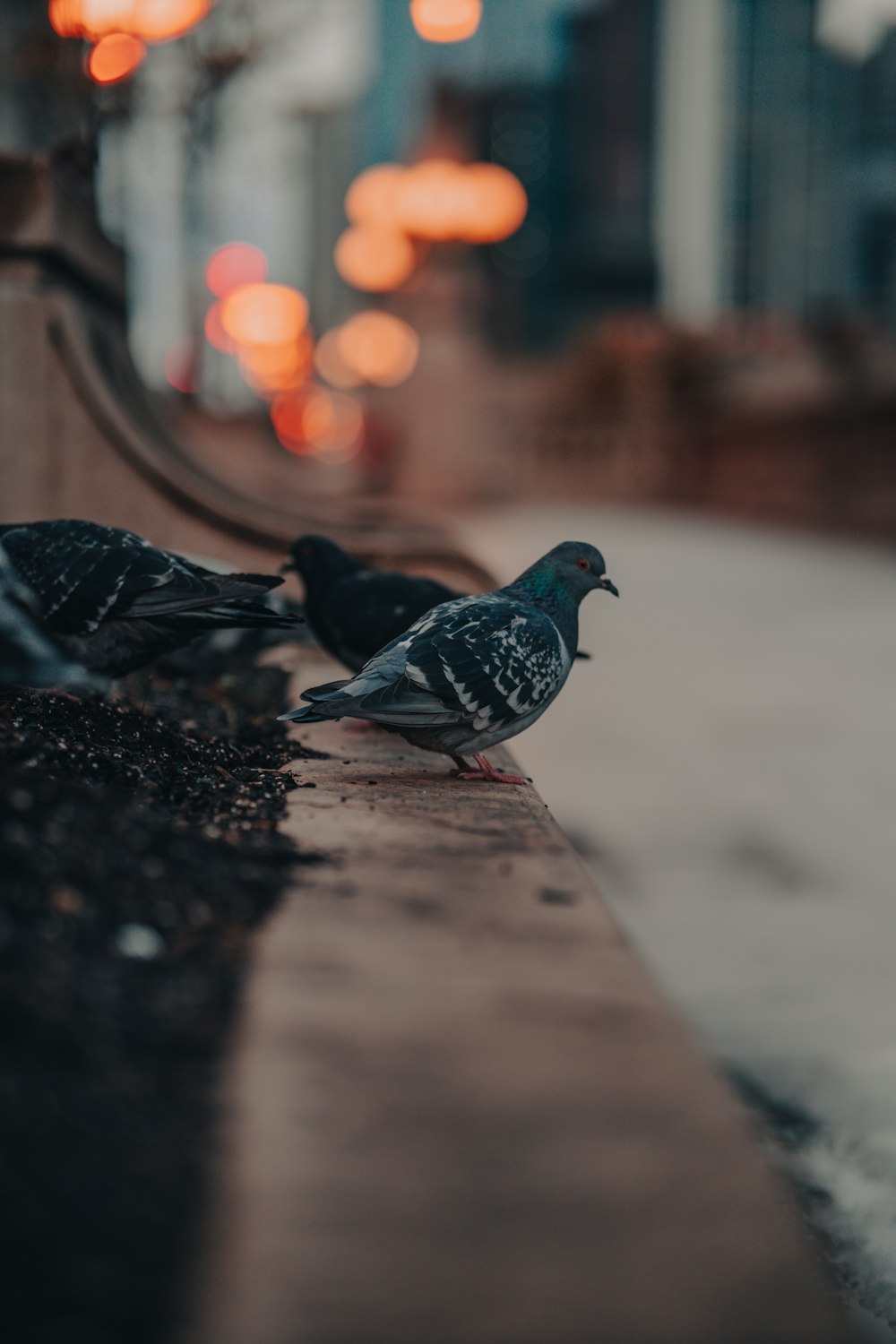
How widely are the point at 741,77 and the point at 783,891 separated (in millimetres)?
119226

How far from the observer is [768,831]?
5.71 meters

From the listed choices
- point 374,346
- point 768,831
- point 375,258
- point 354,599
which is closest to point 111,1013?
point 354,599

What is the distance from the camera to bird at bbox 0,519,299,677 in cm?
321

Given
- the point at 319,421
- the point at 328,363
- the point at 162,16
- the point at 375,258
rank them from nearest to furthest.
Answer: the point at 162,16
the point at 375,258
the point at 328,363
the point at 319,421

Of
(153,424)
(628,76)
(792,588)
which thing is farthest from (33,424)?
(628,76)

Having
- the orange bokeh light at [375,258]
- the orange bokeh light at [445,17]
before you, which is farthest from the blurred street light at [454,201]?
the orange bokeh light at [445,17]

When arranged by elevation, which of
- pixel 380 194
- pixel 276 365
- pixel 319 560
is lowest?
pixel 319 560

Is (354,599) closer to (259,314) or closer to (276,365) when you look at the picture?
(259,314)

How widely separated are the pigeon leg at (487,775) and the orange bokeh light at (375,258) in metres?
18.5

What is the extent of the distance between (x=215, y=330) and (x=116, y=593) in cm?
2768

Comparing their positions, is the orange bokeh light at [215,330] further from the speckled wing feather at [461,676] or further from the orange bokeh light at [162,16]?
the speckled wing feather at [461,676]

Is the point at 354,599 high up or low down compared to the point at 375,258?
down

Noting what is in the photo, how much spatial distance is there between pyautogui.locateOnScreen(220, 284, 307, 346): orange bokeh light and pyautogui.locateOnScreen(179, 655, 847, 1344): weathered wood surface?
25895 mm

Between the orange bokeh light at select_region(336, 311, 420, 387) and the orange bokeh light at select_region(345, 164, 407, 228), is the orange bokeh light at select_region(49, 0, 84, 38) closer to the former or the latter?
the orange bokeh light at select_region(345, 164, 407, 228)
